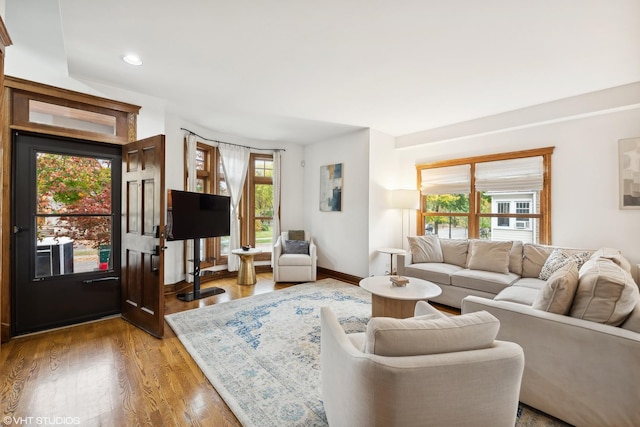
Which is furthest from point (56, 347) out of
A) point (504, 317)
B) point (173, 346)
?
point (504, 317)

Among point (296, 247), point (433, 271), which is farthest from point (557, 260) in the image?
point (296, 247)

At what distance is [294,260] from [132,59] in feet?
11.2

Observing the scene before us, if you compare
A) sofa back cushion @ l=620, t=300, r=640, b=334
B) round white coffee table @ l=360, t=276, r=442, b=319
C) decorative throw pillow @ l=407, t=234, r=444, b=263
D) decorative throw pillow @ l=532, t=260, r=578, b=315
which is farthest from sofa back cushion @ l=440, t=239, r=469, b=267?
sofa back cushion @ l=620, t=300, r=640, b=334

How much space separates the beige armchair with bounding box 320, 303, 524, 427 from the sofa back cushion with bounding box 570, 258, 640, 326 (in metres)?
0.94

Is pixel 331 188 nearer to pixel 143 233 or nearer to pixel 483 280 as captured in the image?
pixel 483 280

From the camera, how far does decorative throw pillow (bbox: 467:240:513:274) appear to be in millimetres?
3566

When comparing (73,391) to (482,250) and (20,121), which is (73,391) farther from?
(482,250)

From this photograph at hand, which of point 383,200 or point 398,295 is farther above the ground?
point 383,200

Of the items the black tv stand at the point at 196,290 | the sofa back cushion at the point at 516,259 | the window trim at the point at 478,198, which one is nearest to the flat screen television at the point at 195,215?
the black tv stand at the point at 196,290

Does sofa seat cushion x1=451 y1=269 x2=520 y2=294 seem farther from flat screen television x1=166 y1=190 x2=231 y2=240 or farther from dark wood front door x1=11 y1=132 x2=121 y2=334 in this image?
dark wood front door x1=11 y1=132 x2=121 y2=334

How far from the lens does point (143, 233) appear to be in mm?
2893

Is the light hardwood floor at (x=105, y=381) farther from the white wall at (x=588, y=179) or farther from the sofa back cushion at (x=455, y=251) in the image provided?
the white wall at (x=588, y=179)

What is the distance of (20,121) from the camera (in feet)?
8.56

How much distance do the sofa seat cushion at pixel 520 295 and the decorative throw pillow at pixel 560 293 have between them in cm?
73
